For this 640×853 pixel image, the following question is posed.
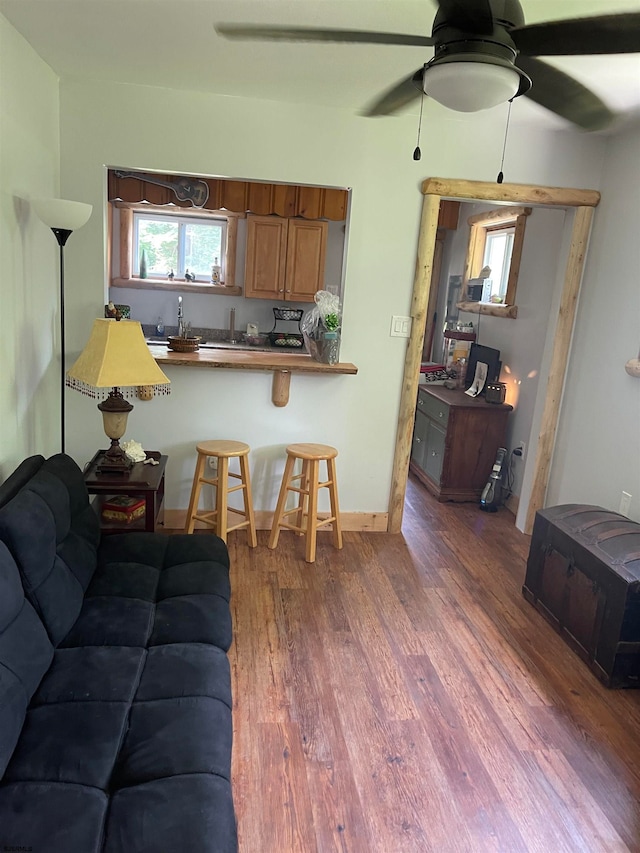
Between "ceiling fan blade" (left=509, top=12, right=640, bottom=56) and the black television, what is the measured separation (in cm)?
336

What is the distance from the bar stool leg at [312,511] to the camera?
345 centimetres

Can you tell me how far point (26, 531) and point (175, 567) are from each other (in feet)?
2.38

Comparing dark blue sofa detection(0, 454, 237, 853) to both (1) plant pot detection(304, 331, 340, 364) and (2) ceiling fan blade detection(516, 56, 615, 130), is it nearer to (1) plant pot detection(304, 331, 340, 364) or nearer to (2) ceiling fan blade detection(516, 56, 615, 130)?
(1) plant pot detection(304, 331, 340, 364)

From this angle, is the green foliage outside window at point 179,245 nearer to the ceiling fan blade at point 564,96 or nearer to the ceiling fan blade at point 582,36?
the ceiling fan blade at point 564,96

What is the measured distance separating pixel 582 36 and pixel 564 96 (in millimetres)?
399

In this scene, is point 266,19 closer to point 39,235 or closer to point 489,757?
point 39,235

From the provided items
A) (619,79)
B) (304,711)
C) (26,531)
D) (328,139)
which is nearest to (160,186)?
(328,139)

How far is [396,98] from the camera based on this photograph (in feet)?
6.56

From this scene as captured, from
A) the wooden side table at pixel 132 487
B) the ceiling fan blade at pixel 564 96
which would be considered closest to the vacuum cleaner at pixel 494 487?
the wooden side table at pixel 132 487

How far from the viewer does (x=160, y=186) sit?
5504 mm

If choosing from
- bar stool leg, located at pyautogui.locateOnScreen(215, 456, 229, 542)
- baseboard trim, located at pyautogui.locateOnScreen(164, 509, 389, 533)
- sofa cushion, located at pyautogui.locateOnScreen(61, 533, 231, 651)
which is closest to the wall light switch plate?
baseboard trim, located at pyautogui.locateOnScreen(164, 509, 389, 533)

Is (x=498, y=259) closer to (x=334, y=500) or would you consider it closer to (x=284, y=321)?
(x=284, y=321)

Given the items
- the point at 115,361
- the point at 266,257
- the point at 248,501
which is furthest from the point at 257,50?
the point at 266,257

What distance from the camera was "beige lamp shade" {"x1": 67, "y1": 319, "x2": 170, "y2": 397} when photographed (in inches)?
106
